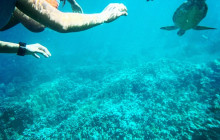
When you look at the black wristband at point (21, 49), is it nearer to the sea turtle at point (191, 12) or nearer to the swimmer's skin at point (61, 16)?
the swimmer's skin at point (61, 16)

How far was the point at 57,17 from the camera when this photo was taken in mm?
1170

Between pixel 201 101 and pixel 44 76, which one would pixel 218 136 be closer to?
pixel 201 101

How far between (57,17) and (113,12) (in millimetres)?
675

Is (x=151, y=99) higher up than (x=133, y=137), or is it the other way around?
(x=151, y=99)

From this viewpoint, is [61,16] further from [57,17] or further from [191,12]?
[191,12]

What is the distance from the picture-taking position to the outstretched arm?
108 cm

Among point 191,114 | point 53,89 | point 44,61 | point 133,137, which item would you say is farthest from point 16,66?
point 191,114

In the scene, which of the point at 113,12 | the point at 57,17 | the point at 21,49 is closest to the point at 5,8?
the point at 57,17

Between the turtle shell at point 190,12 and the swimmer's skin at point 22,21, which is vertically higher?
the turtle shell at point 190,12

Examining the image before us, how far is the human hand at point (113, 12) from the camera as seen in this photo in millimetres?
1519

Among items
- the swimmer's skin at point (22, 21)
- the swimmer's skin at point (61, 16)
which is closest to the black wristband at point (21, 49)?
the swimmer's skin at point (22, 21)

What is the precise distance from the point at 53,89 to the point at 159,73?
23.7ft

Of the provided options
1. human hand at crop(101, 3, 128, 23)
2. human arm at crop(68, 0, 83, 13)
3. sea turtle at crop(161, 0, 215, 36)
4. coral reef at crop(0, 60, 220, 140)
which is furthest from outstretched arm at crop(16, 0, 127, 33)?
sea turtle at crop(161, 0, 215, 36)

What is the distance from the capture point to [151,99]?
6.04 meters
